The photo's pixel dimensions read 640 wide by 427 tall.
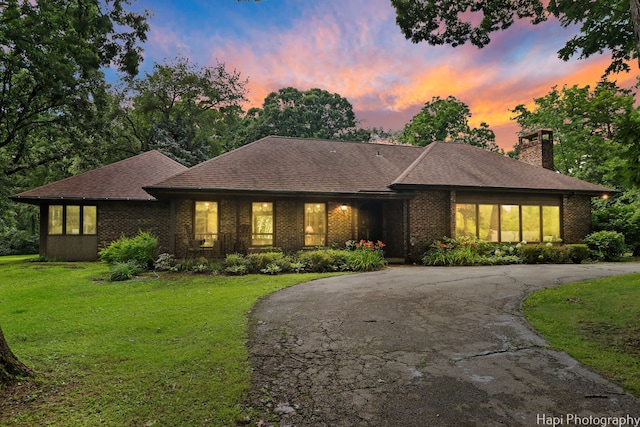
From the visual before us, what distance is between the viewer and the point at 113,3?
740cm

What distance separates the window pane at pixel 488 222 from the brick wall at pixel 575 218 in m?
3.26

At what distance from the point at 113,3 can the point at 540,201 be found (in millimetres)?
16716

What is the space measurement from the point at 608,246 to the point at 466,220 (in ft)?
18.7

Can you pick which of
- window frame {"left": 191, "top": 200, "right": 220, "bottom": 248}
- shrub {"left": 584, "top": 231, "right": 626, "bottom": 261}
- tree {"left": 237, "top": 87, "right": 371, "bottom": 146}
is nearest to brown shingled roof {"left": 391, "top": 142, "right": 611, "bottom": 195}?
shrub {"left": 584, "top": 231, "right": 626, "bottom": 261}

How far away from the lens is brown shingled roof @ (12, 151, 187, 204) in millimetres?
14797

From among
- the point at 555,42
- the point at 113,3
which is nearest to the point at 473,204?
the point at 555,42

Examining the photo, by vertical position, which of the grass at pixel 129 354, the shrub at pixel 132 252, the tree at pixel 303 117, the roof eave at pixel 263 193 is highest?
the tree at pixel 303 117

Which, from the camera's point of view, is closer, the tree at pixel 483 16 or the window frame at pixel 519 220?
the tree at pixel 483 16

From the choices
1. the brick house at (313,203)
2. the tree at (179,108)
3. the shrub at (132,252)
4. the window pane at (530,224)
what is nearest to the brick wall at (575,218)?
the brick house at (313,203)

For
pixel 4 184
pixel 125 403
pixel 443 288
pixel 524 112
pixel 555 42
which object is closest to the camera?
pixel 125 403

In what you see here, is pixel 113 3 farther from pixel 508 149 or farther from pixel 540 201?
pixel 508 149

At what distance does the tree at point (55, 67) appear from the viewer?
24.4ft

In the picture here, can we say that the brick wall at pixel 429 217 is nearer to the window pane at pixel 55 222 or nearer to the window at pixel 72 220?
the window at pixel 72 220

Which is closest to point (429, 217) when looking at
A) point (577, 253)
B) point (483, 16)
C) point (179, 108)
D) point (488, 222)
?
point (488, 222)
